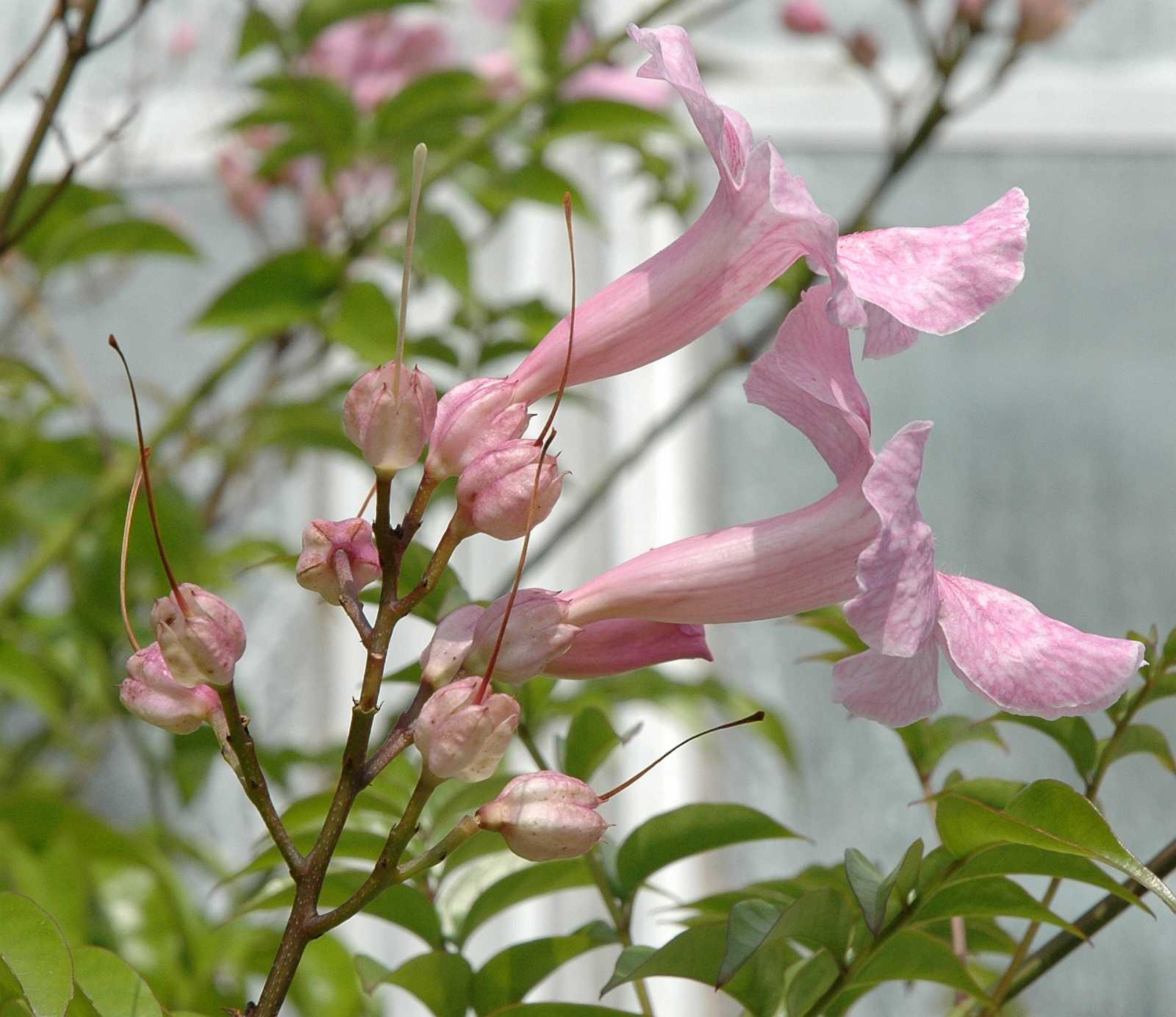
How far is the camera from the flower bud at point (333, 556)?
278mm

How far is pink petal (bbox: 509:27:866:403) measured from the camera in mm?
290

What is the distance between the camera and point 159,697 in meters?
0.27

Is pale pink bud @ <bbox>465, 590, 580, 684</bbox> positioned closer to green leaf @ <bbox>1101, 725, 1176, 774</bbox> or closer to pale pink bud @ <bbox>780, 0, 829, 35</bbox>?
green leaf @ <bbox>1101, 725, 1176, 774</bbox>

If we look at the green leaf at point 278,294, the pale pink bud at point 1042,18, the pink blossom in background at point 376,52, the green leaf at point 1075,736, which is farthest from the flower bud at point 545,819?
the pink blossom in background at point 376,52

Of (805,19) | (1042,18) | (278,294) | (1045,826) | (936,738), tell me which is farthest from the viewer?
(805,19)

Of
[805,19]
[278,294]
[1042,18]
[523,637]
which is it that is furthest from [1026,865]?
[805,19]

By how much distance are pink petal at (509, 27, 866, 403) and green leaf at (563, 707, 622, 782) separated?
94mm

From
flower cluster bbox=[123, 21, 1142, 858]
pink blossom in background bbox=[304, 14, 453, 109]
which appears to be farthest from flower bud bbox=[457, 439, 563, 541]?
pink blossom in background bbox=[304, 14, 453, 109]

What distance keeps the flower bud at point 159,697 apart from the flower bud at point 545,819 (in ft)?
0.22

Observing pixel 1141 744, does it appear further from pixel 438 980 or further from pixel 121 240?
pixel 121 240

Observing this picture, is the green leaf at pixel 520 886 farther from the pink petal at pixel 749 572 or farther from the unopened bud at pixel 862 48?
the unopened bud at pixel 862 48

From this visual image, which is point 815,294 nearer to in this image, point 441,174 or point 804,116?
point 441,174

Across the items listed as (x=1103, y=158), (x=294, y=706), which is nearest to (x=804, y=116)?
(x=1103, y=158)

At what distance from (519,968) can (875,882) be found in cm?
10
